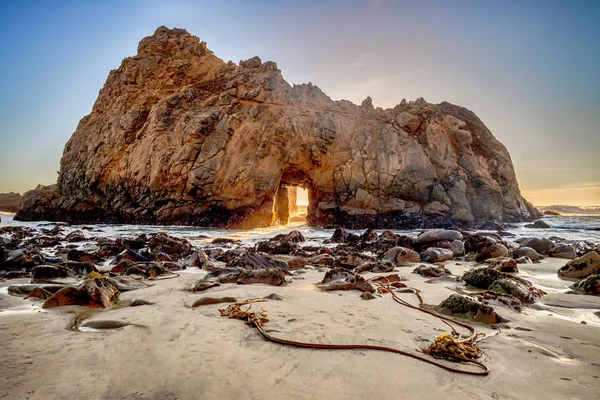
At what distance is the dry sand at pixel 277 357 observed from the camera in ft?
6.48

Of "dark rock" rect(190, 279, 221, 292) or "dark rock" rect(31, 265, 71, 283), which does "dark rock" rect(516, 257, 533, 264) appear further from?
"dark rock" rect(31, 265, 71, 283)

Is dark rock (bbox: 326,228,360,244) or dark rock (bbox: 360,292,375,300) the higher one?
dark rock (bbox: 360,292,375,300)

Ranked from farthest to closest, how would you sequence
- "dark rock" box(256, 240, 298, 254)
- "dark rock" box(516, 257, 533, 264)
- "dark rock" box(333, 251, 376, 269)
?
1. "dark rock" box(256, 240, 298, 254)
2. "dark rock" box(516, 257, 533, 264)
3. "dark rock" box(333, 251, 376, 269)

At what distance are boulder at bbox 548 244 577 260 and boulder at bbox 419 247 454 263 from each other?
2707mm

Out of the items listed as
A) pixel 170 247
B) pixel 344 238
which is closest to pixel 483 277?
pixel 344 238

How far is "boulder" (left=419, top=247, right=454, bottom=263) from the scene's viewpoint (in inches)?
338

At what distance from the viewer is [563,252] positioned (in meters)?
8.60

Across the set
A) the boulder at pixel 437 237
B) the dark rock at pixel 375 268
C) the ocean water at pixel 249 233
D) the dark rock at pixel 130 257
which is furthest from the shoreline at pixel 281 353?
the ocean water at pixel 249 233

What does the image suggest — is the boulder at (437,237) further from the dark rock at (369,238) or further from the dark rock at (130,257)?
the dark rock at (130,257)

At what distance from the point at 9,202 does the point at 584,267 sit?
197ft

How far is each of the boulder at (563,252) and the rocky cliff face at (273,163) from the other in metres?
11.4

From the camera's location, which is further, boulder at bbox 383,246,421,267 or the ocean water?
the ocean water

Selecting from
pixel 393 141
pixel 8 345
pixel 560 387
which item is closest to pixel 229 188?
pixel 393 141

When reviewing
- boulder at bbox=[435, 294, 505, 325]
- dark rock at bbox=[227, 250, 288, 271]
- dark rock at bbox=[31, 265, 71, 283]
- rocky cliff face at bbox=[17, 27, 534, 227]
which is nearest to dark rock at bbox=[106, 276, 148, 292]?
dark rock at bbox=[31, 265, 71, 283]
